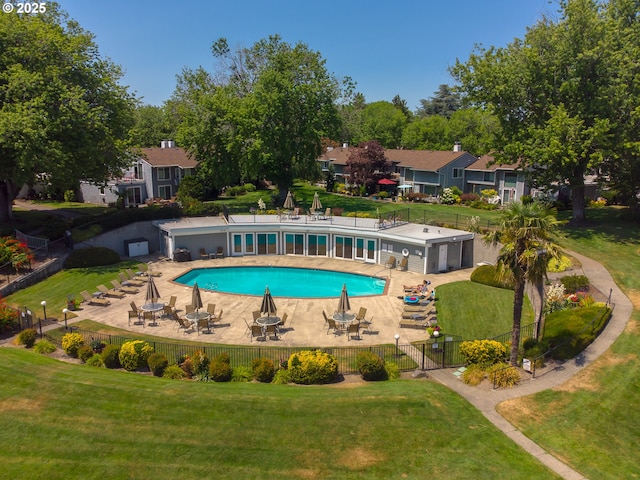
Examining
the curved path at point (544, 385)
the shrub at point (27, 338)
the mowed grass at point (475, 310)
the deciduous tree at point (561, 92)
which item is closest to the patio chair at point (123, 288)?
the shrub at point (27, 338)

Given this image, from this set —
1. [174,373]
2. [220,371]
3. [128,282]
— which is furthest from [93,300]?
[220,371]

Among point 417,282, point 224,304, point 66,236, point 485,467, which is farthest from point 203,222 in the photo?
point 485,467

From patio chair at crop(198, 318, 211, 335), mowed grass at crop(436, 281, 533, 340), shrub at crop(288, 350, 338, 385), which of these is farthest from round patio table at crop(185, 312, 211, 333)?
mowed grass at crop(436, 281, 533, 340)

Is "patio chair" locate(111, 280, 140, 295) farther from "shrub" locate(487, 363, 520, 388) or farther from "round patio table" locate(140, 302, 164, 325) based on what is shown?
"shrub" locate(487, 363, 520, 388)

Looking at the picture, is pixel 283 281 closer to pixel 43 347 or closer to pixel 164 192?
pixel 43 347

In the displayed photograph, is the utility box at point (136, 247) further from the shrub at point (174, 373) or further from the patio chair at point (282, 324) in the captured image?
the shrub at point (174, 373)

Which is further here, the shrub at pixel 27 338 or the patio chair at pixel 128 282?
the patio chair at pixel 128 282

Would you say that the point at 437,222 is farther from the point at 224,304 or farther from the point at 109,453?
the point at 109,453

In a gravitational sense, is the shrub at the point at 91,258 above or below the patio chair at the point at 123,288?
above
